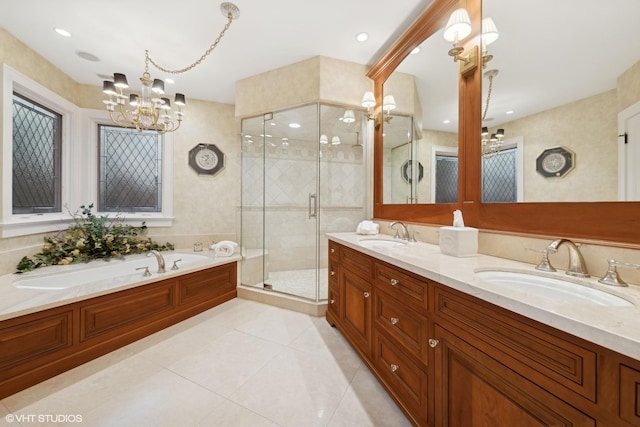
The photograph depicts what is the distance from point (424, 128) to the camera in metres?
1.93

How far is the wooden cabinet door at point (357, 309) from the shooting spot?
1650 mm

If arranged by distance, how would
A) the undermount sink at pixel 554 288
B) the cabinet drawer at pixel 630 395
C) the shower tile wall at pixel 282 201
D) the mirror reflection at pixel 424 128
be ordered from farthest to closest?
1. the shower tile wall at pixel 282 201
2. the mirror reflection at pixel 424 128
3. the undermount sink at pixel 554 288
4. the cabinet drawer at pixel 630 395

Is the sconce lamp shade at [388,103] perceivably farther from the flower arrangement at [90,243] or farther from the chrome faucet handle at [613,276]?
the flower arrangement at [90,243]

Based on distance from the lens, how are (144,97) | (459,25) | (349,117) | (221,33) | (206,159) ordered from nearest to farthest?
(459,25)
(221,33)
(144,97)
(349,117)
(206,159)

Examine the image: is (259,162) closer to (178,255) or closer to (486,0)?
(178,255)

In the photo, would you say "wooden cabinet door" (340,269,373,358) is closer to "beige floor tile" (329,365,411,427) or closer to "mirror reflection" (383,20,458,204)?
"beige floor tile" (329,365,411,427)

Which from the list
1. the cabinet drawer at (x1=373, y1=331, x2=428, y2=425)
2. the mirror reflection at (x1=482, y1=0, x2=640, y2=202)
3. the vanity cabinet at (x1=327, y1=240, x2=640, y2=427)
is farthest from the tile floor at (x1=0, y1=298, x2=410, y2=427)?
the mirror reflection at (x1=482, y1=0, x2=640, y2=202)

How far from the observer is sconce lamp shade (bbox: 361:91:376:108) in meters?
2.52

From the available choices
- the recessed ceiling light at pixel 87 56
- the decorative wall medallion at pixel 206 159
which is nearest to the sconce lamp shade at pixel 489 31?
the decorative wall medallion at pixel 206 159

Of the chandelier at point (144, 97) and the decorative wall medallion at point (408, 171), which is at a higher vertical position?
the chandelier at point (144, 97)

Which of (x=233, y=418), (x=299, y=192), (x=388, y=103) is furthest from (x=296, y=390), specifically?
(x=388, y=103)

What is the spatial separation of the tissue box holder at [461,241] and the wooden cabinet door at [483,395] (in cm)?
52

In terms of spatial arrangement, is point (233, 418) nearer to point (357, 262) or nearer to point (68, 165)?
point (357, 262)

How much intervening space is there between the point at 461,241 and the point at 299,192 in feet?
7.54
